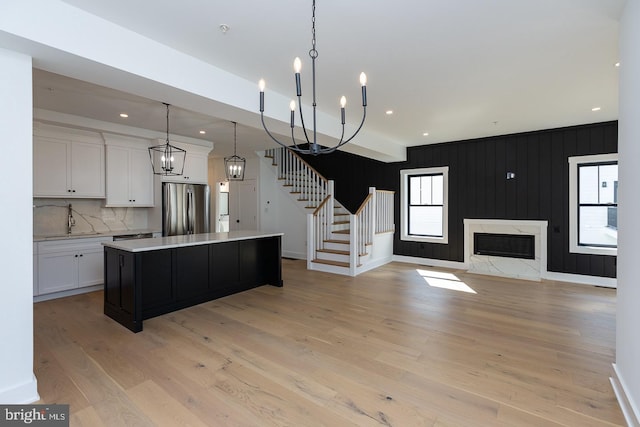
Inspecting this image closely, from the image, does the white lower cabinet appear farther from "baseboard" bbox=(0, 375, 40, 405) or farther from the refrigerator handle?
"baseboard" bbox=(0, 375, 40, 405)

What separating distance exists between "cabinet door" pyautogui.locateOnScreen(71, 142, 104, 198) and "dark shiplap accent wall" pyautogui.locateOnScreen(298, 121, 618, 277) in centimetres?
563

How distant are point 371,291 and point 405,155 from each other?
3601 mm

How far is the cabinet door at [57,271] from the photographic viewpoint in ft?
13.8

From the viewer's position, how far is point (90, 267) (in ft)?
15.4

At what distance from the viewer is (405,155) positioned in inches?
278

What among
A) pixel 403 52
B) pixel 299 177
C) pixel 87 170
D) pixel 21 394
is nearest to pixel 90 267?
pixel 87 170

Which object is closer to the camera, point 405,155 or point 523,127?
point 523,127

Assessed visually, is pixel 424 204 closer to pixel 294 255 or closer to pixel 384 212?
pixel 384 212

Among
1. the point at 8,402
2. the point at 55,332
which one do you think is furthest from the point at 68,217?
the point at 8,402

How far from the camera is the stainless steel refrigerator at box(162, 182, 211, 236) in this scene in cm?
559

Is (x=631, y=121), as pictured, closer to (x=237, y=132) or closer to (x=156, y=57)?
(x=156, y=57)

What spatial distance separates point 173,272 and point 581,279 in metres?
6.51

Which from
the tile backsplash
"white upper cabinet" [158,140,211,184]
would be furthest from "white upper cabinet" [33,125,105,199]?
"white upper cabinet" [158,140,211,184]

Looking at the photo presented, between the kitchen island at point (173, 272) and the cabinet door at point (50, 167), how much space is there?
5.88 ft
